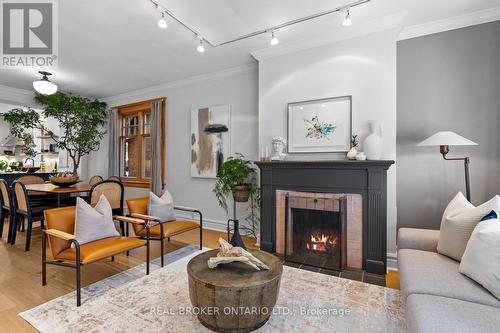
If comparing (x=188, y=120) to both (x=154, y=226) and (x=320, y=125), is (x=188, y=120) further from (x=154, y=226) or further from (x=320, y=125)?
(x=320, y=125)

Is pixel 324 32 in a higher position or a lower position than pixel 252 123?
higher

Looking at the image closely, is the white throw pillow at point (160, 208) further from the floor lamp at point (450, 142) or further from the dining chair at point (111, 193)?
the floor lamp at point (450, 142)

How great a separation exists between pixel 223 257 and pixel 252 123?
8.98 ft

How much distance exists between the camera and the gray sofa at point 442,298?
118 cm

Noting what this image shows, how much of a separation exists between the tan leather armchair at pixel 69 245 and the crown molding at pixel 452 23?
4.02 meters

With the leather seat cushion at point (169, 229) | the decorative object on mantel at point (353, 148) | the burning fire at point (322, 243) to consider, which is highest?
the decorative object on mantel at point (353, 148)

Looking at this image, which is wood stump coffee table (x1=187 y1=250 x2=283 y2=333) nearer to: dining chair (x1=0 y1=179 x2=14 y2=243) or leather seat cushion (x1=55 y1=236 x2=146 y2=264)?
leather seat cushion (x1=55 y1=236 x2=146 y2=264)

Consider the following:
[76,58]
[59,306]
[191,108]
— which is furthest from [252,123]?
[59,306]

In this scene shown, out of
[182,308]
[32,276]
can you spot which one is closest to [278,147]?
[182,308]

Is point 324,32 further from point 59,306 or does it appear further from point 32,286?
point 32,286

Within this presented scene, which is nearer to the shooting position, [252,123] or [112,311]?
[112,311]

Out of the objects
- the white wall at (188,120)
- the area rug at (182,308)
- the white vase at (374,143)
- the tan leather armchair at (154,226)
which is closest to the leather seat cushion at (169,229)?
the tan leather armchair at (154,226)

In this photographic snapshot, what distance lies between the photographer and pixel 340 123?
3.16m

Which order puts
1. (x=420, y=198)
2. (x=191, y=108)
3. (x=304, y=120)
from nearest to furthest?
(x=420, y=198) → (x=304, y=120) → (x=191, y=108)
